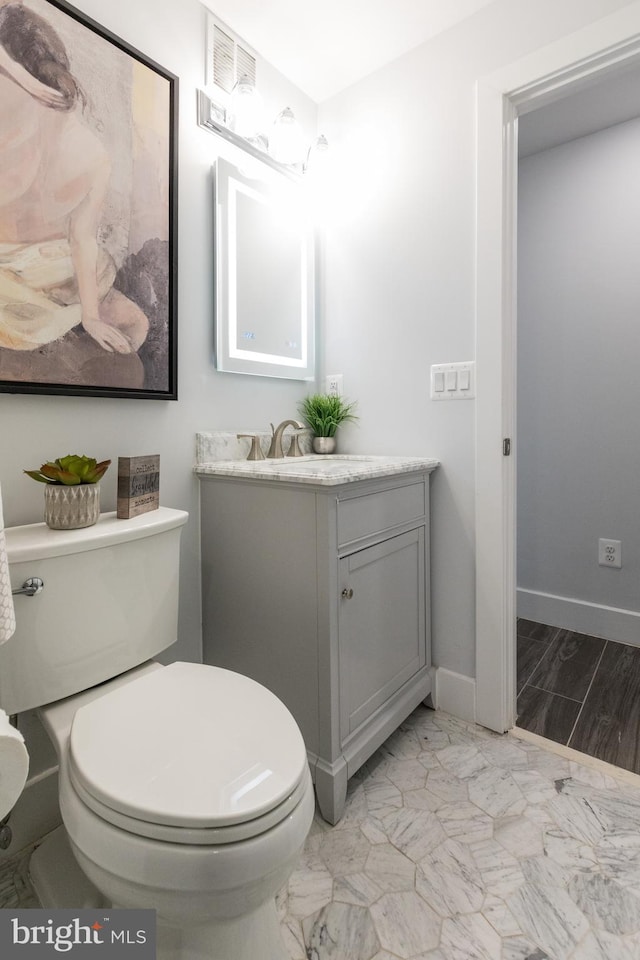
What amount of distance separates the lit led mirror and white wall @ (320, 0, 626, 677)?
15 cm

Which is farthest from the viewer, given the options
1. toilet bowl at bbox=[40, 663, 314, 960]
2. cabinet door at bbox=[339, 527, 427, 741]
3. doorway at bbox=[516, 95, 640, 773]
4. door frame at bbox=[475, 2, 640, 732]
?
doorway at bbox=[516, 95, 640, 773]

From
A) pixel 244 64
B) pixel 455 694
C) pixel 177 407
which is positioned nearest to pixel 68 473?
pixel 177 407

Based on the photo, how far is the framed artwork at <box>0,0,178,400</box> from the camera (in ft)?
3.55

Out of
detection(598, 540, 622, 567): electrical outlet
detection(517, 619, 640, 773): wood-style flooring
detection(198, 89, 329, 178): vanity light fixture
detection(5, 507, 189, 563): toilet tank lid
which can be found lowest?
detection(517, 619, 640, 773): wood-style flooring

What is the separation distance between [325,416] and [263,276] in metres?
0.55

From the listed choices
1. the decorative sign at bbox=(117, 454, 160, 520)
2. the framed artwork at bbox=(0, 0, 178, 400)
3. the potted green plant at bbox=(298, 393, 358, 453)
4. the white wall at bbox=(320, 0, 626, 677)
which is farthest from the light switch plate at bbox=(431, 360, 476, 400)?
the decorative sign at bbox=(117, 454, 160, 520)

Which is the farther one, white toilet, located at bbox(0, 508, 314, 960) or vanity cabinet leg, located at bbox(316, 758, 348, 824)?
vanity cabinet leg, located at bbox(316, 758, 348, 824)

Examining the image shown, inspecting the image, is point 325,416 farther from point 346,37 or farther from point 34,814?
point 34,814

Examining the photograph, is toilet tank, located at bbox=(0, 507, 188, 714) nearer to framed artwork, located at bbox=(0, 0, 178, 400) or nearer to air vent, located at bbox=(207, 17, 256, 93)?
framed artwork, located at bbox=(0, 0, 178, 400)

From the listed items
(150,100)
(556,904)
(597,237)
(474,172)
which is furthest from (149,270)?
(597,237)

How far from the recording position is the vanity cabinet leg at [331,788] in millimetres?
1203

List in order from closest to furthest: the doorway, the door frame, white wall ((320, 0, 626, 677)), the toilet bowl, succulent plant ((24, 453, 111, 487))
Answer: the toilet bowl < succulent plant ((24, 453, 111, 487)) < the door frame < white wall ((320, 0, 626, 677)) < the doorway

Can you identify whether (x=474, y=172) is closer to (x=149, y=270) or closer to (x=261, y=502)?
(x=149, y=270)

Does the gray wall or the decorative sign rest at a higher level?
the gray wall
